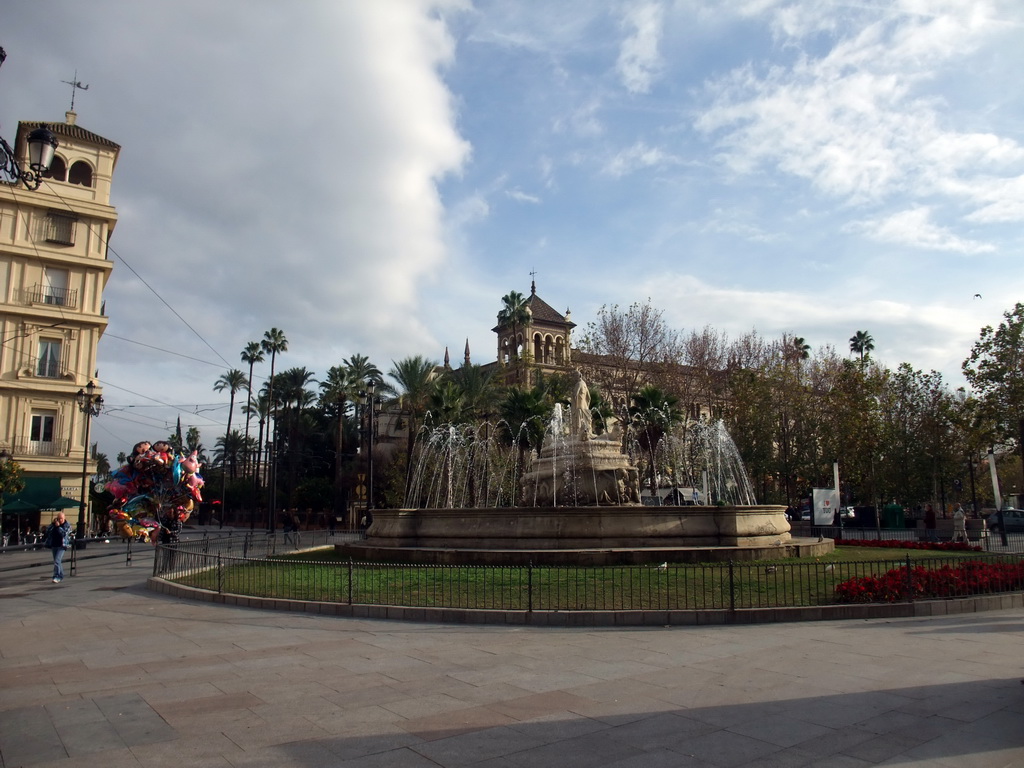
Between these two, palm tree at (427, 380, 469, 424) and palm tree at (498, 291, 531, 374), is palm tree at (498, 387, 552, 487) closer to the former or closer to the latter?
palm tree at (427, 380, 469, 424)

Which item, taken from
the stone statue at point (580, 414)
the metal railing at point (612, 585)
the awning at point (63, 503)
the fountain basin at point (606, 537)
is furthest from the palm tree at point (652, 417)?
the awning at point (63, 503)

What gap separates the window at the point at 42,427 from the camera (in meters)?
36.5

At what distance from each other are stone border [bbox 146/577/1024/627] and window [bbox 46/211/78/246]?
33341 mm

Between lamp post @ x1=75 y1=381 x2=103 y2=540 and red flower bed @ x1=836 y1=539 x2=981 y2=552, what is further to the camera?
lamp post @ x1=75 y1=381 x2=103 y2=540

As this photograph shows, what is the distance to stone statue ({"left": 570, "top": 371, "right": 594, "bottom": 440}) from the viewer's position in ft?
72.3

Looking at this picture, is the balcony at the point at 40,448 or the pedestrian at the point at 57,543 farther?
the balcony at the point at 40,448

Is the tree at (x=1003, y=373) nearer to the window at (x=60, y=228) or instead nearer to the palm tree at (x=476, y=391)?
the palm tree at (x=476, y=391)

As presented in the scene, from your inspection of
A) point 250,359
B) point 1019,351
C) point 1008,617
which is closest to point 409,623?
point 1008,617

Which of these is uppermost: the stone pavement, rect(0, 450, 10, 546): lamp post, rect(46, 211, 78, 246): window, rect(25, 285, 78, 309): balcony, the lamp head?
rect(46, 211, 78, 246): window

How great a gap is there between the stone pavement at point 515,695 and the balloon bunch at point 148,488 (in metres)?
8.11

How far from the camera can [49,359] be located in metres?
37.1

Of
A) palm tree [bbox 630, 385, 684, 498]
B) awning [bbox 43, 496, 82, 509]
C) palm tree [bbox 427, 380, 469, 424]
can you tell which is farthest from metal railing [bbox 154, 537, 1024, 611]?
palm tree [bbox 427, 380, 469, 424]

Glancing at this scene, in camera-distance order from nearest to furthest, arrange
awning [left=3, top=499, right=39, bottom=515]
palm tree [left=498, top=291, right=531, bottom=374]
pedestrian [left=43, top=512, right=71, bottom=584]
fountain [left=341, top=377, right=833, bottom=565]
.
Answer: fountain [left=341, top=377, right=833, bottom=565] → pedestrian [left=43, top=512, right=71, bottom=584] → awning [left=3, top=499, right=39, bottom=515] → palm tree [left=498, top=291, right=531, bottom=374]

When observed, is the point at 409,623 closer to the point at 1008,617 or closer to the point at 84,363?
the point at 1008,617
